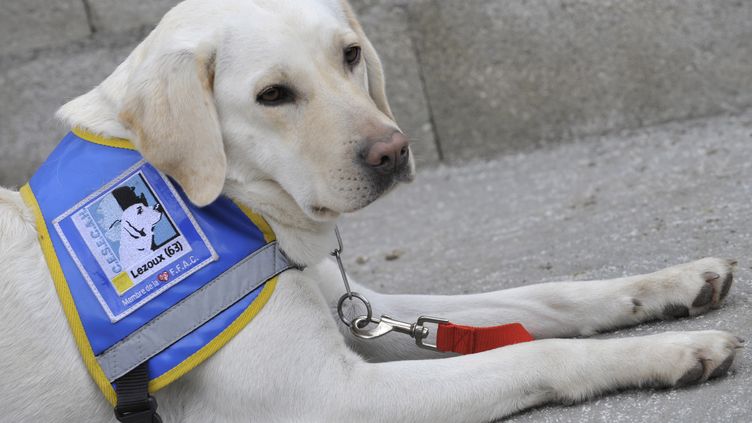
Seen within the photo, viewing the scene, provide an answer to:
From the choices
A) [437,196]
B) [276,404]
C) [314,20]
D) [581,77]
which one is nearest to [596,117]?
[581,77]

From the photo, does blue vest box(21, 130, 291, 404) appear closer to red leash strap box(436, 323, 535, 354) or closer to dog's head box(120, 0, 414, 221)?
dog's head box(120, 0, 414, 221)

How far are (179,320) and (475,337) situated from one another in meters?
0.85

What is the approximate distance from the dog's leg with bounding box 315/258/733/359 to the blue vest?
18.9 inches

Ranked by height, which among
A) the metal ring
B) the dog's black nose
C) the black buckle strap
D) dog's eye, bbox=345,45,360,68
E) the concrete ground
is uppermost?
dog's eye, bbox=345,45,360,68

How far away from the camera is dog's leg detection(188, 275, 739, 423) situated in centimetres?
226

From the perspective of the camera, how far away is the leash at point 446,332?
2658 mm

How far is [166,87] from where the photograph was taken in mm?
2359

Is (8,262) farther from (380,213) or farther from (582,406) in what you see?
(380,213)

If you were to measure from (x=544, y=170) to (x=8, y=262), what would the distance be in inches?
136

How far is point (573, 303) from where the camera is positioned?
2758 millimetres

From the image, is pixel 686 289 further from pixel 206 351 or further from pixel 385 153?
pixel 206 351

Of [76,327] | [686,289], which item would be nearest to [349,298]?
[76,327]

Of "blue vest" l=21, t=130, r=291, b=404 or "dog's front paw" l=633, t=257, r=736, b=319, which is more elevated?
"blue vest" l=21, t=130, r=291, b=404

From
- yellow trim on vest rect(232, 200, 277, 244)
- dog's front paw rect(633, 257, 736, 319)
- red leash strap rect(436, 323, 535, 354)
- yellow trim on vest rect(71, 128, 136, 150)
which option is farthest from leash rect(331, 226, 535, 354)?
yellow trim on vest rect(71, 128, 136, 150)
